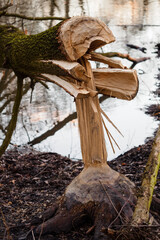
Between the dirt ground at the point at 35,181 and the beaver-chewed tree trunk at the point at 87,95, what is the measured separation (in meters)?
0.23

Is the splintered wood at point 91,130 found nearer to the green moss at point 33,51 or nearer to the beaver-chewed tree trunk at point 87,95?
the beaver-chewed tree trunk at point 87,95

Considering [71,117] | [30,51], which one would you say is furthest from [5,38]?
[71,117]

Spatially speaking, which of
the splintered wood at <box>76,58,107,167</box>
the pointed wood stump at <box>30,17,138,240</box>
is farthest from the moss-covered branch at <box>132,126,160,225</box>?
the splintered wood at <box>76,58,107,167</box>

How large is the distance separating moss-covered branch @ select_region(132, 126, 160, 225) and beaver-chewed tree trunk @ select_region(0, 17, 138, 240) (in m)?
0.19

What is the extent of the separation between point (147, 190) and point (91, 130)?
2.94 feet

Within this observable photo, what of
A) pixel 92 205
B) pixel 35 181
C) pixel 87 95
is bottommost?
pixel 35 181

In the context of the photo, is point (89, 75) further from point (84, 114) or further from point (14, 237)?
point (14, 237)

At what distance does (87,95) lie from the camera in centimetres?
313

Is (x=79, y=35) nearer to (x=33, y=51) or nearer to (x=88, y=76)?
(x=88, y=76)

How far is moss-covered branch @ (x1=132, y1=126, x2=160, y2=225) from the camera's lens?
2779 mm

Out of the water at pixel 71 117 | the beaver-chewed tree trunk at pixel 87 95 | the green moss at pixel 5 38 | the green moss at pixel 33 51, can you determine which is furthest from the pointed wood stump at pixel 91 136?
the water at pixel 71 117

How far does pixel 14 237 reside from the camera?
10.8ft

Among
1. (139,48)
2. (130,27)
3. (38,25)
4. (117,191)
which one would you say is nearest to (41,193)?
(117,191)

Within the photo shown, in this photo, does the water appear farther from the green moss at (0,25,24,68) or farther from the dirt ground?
the green moss at (0,25,24,68)
